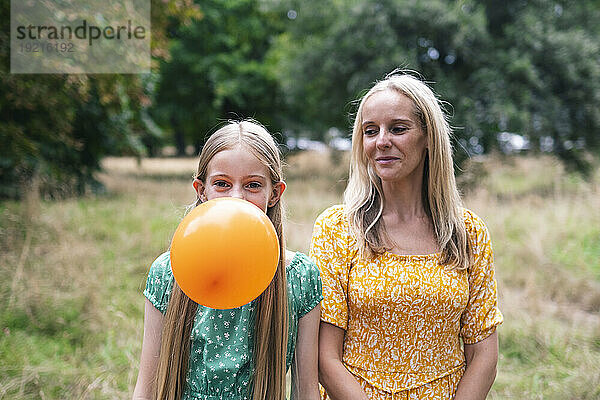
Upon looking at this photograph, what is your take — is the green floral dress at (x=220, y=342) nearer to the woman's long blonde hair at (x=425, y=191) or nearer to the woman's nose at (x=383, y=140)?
the woman's long blonde hair at (x=425, y=191)

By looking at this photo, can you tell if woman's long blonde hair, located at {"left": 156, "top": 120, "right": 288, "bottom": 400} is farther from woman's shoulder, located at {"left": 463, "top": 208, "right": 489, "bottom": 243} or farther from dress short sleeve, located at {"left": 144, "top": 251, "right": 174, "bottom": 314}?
woman's shoulder, located at {"left": 463, "top": 208, "right": 489, "bottom": 243}

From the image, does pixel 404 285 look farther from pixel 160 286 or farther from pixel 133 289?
pixel 133 289

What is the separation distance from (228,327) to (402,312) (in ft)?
2.22

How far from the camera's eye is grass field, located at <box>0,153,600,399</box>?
3.66 m

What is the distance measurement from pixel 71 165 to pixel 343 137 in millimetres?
7289

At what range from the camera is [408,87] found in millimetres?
2105

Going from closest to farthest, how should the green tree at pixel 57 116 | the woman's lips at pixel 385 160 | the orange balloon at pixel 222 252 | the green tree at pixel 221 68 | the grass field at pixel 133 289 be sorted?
the orange balloon at pixel 222 252 < the woman's lips at pixel 385 160 < the grass field at pixel 133 289 < the green tree at pixel 57 116 < the green tree at pixel 221 68

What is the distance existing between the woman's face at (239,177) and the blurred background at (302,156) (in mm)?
1000

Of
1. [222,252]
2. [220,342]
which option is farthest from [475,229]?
[222,252]

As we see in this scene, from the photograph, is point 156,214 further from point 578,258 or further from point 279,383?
point 279,383

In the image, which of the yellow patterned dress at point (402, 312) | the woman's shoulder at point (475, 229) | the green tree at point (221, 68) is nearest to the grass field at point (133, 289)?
the yellow patterned dress at point (402, 312)

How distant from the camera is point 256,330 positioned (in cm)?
183

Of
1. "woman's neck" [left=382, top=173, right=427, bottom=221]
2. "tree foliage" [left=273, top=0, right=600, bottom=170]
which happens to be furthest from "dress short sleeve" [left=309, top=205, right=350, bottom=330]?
"tree foliage" [left=273, top=0, right=600, bottom=170]

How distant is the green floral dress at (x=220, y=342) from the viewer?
178cm
